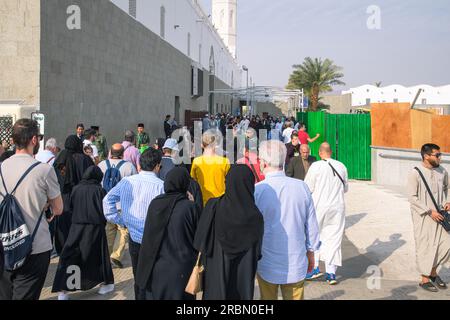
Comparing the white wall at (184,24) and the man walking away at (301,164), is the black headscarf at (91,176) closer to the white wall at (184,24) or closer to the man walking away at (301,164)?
the man walking away at (301,164)

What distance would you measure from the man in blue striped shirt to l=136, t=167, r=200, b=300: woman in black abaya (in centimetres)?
61

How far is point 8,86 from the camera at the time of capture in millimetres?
11234

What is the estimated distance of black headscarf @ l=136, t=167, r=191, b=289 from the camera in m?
3.67

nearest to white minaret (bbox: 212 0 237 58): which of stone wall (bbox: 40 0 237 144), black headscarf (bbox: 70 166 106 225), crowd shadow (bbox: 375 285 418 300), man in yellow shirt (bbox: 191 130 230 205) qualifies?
stone wall (bbox: 40 0 237 144)

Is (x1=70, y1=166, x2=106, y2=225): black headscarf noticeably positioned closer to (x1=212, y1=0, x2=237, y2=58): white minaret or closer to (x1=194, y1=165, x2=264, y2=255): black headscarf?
(x1=194, y1=165, x2=264, y2=255): black headscarf

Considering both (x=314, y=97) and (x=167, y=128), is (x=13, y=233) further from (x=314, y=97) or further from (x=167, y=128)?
(x=314, y=97)

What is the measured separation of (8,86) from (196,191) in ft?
25.5

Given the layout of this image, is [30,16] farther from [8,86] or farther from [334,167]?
[334,167]

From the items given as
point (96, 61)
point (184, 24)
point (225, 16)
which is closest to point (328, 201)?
point (96, 61)

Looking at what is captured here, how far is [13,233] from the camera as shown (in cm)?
348

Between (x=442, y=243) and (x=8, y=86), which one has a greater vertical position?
(x=8, y=86)

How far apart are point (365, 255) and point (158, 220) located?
466cm
